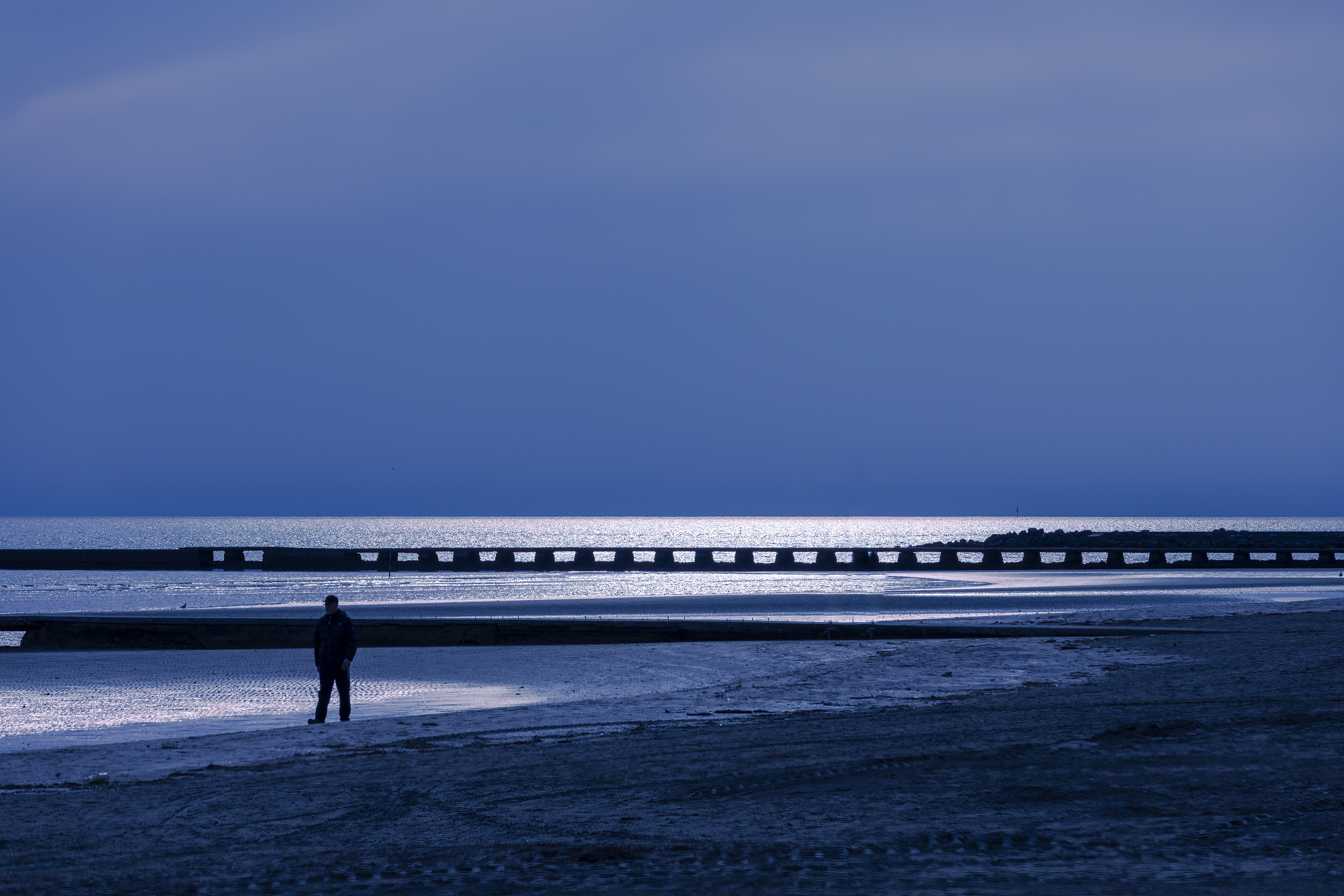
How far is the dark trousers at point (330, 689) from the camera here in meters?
14.8

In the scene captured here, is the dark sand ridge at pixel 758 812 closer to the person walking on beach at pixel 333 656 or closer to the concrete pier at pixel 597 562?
the person walking on beach at pixel 333 656

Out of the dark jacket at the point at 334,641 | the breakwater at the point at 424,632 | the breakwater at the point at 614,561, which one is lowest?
the breakwater at the point at 614,561

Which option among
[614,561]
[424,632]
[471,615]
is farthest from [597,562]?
[424,632]

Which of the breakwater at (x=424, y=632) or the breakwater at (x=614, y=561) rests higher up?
the breakwater at (x=424, y=632)

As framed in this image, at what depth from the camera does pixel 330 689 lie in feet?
48.5

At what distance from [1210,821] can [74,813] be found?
8389 mm

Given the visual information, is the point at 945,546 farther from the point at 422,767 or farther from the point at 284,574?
the point at 422,767

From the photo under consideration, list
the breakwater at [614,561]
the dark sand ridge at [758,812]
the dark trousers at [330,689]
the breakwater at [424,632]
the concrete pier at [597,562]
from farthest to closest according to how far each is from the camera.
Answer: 1. the breakwater at [614,561]
2. the concrete pier at [597,562]
3. the breakwater at [424,632]
4. the dark trousers at [330,689]
5. the dark sand ridge at [758,812]

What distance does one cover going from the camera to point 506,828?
8.55m

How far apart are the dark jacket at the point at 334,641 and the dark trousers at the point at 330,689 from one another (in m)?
0.07

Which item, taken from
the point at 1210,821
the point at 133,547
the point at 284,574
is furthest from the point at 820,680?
the point at 133,547

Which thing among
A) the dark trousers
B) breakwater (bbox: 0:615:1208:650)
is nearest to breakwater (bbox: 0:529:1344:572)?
breakwater (bbox: 0:615:1208:650)

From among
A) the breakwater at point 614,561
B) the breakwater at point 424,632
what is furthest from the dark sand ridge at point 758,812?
the breakwater at point 614,561

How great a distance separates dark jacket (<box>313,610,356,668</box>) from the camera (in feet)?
48.6
